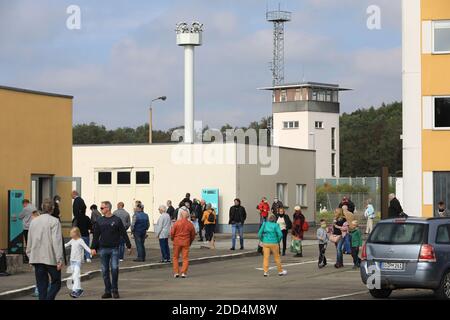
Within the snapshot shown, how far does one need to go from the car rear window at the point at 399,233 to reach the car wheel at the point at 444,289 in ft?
2.80

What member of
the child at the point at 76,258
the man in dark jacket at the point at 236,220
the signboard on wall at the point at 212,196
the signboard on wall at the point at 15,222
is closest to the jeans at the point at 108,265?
the child at the point at 76,258

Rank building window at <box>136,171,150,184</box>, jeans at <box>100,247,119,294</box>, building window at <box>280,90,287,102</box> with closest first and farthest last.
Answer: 1. jeans at <box>100,247,119,294</box>
2. building window at <box>136,171,150,184</box>
3. building window at <box>280,90,287,102</box>

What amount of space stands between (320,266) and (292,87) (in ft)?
265

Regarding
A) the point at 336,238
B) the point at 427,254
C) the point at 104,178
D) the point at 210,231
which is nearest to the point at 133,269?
the point at 336,238

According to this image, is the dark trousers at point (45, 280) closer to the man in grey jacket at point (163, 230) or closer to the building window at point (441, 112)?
the man in grey jacket at point (163, 230)

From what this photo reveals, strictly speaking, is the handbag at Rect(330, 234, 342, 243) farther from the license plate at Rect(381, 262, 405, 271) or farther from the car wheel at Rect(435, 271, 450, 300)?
the car wheel at Rect(435, 271, 450, 300)

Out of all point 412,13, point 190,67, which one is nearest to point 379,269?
point 412,13

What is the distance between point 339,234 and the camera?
1176 inches

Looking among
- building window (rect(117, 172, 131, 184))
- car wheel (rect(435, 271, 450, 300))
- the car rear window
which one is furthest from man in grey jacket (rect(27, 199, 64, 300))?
building window (rect(117, 172, 131, 184))

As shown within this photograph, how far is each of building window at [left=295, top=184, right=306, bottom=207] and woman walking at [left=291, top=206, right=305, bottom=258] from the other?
82.9ft

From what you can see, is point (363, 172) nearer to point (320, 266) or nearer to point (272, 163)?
point (272, 163)

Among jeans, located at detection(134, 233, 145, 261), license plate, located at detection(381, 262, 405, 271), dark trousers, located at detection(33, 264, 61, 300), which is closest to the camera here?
dark trousers, located at detection(33, 264, 61, 300)

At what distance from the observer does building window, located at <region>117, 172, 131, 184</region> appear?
5459cm
